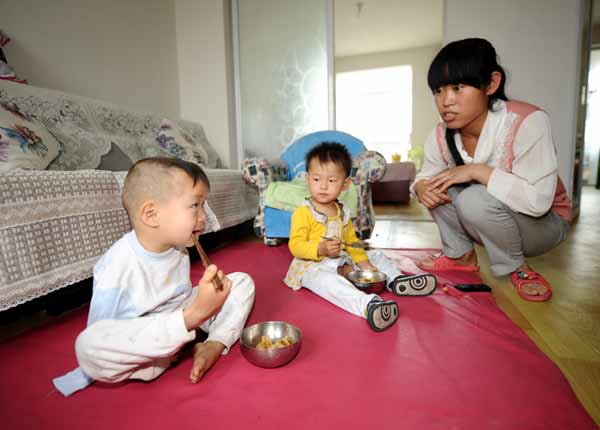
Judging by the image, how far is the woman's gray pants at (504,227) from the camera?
4.27 ft

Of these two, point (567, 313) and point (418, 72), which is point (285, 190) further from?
point (418, 72)

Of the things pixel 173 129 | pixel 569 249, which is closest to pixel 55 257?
pixel 173 129

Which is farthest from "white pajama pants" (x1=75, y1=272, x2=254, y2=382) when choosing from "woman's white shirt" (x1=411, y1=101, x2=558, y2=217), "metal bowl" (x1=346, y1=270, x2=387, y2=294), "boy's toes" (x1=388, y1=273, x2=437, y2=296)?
"woman's white shirt" (x1=411, y1=101, x2=558, y2=217)

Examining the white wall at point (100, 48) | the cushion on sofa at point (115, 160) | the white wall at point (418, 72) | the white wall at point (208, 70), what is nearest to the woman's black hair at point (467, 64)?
the cushion on sofa at point (115, 160)

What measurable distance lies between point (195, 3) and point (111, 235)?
285 cm

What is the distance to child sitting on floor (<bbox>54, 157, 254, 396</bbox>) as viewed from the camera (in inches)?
26.7

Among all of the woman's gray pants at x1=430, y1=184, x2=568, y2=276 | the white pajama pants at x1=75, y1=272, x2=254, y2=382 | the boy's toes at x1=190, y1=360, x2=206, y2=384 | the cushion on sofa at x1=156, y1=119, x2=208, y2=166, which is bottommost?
the boy's toes at x1=190, y1=360, x2=206, y2=384

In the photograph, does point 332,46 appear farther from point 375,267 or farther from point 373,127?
point 373,127

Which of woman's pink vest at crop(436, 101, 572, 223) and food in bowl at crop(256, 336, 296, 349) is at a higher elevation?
woman's pink vest at crop(436, 101, 572, 223)

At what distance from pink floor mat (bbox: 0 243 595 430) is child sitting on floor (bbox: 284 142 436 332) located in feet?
0.55

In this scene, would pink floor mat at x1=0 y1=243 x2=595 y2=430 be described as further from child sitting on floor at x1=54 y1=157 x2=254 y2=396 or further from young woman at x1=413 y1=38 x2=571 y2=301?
young woman at x1=413 y1=38 x2=571 y2=301

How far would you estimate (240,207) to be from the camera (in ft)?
7.73

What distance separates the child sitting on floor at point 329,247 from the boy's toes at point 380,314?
4.1 inches

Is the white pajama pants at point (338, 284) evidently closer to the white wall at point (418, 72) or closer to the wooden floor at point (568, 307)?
the wooden floor at point (568, 307)
